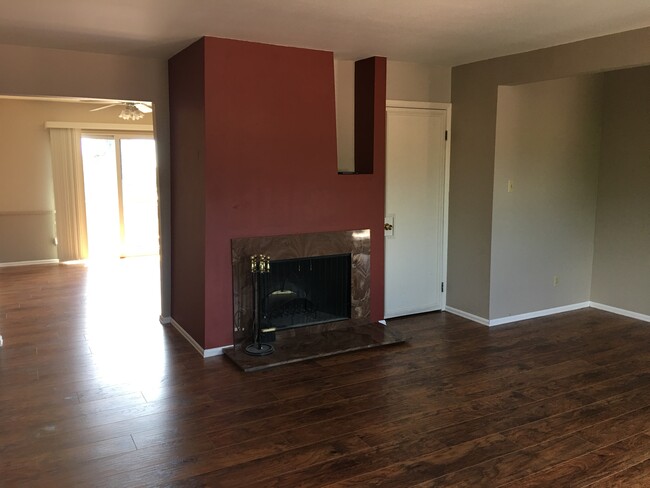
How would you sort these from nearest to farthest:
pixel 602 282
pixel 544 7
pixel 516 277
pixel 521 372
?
pixel 544 7, pixel 521 372, pixel 516 277, pixel 602 282

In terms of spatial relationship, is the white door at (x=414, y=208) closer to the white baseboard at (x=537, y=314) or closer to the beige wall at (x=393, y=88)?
the beige wall at (x=393, y=88)

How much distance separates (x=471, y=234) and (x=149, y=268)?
4785 millimetres

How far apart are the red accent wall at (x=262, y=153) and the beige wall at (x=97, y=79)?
49 cm

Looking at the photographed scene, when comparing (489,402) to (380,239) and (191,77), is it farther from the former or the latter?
(191,77)

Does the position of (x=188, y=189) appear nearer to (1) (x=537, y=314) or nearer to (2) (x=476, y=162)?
(2) (x=476, y=162)

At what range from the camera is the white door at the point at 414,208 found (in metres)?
4.98

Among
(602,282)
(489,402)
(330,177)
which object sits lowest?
(489,402)

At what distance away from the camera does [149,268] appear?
7754 millimetres

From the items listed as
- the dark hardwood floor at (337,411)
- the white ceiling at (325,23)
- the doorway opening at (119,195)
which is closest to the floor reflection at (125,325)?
the dark hardwood floor at (337,411)

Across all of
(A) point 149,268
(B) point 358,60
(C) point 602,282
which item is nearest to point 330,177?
(B) point 358,60

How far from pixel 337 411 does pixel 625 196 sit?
3776mm

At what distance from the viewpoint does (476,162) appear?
493cm

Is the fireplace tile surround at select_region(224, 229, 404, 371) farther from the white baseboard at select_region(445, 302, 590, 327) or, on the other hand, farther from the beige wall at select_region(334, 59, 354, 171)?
the white baseboard at select_region(445, 302, 590, 327)

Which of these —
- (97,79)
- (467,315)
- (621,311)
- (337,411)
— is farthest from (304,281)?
(621,311)
